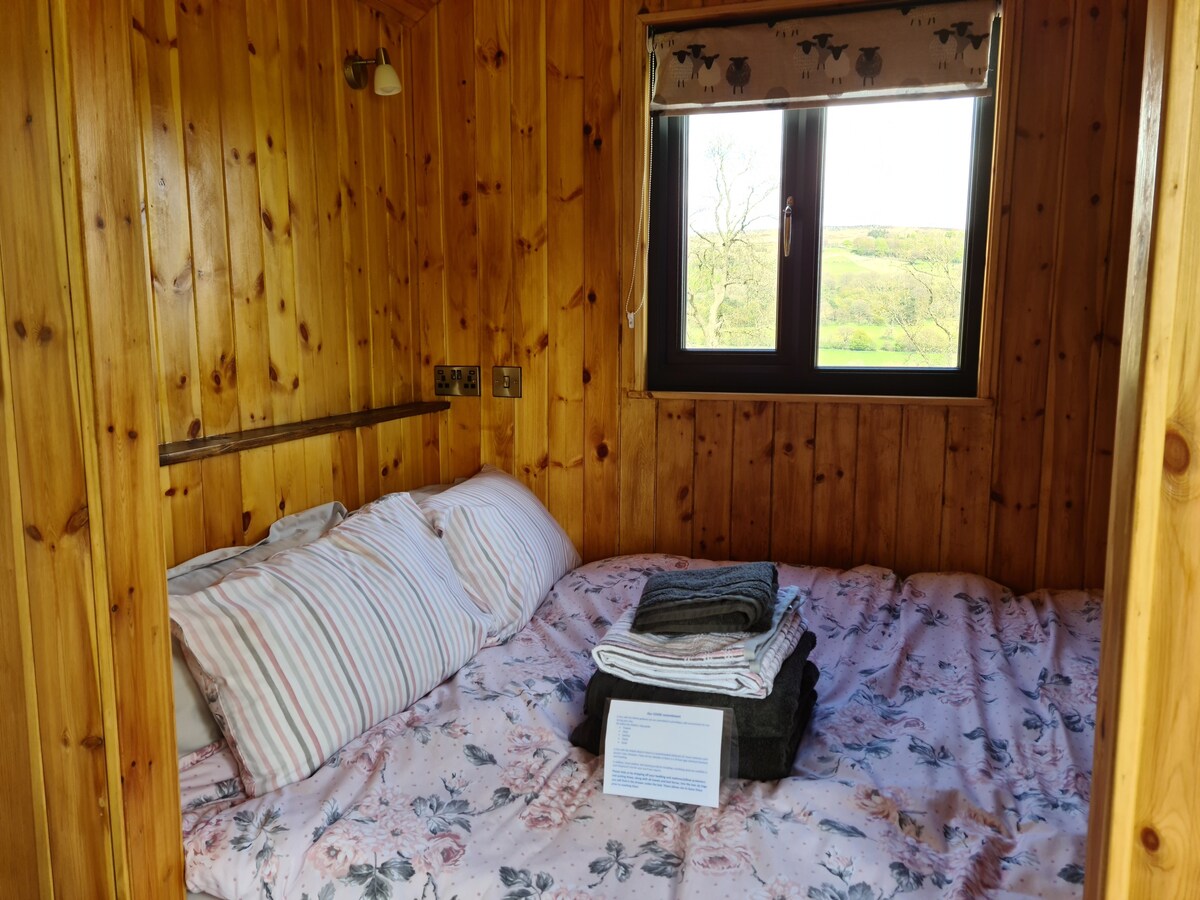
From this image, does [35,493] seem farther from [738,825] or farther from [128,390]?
[738,825]

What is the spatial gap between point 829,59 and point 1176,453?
183 cm

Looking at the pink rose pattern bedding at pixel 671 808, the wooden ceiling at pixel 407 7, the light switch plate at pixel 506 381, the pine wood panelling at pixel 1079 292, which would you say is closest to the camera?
the pink rose pattern bedding at pixel 671 808

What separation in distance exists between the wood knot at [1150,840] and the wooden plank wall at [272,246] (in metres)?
1.53

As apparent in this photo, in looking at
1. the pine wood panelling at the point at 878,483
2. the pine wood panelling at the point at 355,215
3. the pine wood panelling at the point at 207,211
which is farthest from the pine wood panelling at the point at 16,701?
the pine wood panelling at the point at 878,483

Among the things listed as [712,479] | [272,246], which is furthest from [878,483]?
[272,246]

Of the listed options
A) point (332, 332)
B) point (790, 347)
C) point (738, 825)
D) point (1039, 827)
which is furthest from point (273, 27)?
point (1039, 827)

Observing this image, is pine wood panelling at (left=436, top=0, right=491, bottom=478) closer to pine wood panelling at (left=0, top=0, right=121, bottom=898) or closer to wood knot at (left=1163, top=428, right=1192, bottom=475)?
pine wood panelling at (left=0, top=0, right=121, bottom=898)

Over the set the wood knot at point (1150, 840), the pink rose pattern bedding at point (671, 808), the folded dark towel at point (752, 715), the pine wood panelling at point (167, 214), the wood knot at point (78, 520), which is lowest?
the pink rose pattern bedding at point (671, 808)

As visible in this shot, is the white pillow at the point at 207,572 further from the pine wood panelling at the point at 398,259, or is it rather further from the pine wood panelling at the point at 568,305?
the pine wood panelling at the point at 568,305

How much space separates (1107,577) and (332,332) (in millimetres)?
1843

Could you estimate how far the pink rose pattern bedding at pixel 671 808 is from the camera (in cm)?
100

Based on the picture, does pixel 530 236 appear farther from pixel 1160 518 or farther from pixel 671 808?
pixel 1160 518

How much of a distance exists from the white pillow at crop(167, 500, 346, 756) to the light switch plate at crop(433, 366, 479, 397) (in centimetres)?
71

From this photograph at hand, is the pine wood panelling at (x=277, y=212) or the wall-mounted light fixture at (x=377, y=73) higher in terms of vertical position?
the wall-mounted light fixture at (x=377, y=73)
